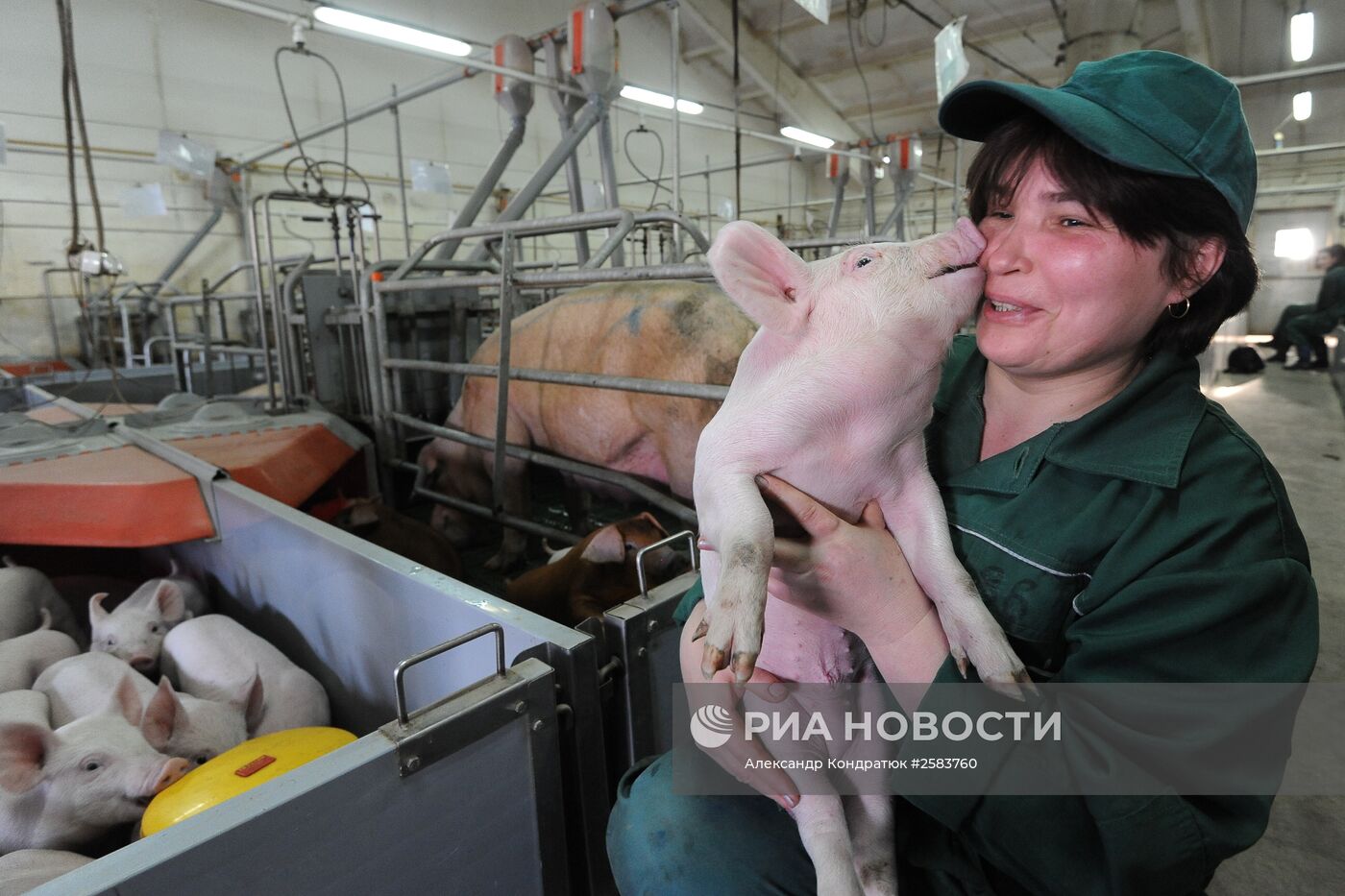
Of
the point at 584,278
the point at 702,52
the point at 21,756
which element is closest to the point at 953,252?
the point at 584,278

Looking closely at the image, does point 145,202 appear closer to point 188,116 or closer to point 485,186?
point 188,116

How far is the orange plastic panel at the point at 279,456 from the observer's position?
8.58ft

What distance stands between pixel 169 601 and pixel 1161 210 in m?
2.53

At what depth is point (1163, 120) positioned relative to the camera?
775mm

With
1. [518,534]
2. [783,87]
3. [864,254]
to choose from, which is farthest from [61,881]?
[783,87]

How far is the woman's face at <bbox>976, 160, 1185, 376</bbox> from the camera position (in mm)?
810

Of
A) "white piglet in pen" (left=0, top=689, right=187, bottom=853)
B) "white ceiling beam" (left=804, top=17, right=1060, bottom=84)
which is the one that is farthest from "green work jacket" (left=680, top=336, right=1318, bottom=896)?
"white ceiling beam" (left=804, top=17, right=1060, bottom=84)

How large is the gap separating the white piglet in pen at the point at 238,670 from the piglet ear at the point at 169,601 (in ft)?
0.39

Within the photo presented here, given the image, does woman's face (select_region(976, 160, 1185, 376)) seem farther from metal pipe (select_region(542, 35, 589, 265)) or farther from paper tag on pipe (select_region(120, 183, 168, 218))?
paper tag on pipe (select_region(120, 183, 168, 218))

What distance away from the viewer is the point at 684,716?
1.28 metres

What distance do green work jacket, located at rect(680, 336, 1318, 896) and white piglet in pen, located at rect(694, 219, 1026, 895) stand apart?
7 cm

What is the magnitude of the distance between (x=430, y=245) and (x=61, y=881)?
2935 mm

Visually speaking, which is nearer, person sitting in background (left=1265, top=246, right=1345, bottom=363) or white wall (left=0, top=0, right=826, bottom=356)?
white wall (left=0, top=0, right=826, bottom=356)

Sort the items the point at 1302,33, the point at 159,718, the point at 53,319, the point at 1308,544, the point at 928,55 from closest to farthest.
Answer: the point at 159,718
the point at 1308,544
the point at 1302,33
the point at 53,319
the point at 928,55
